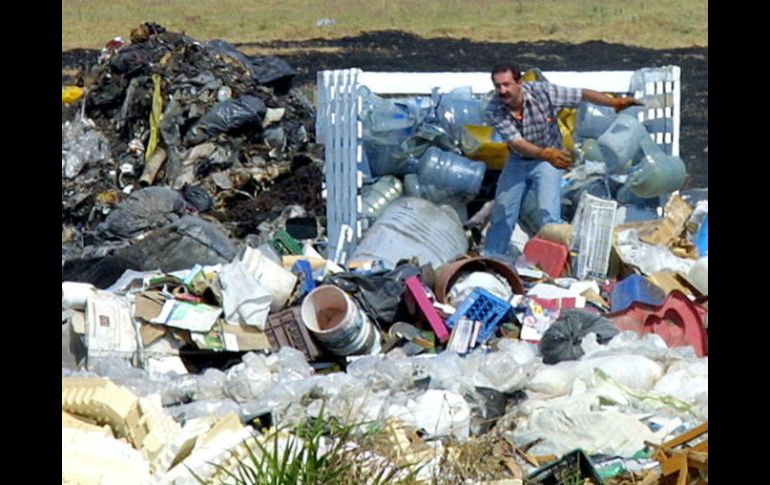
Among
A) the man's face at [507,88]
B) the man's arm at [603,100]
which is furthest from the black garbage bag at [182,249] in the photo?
the man's arm at [603,100]

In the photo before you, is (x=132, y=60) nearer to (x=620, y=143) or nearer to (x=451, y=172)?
(x=451, y=172)

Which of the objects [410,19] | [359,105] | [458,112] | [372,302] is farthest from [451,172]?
[410,19]

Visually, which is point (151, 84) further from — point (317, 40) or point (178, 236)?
point (317, 40)

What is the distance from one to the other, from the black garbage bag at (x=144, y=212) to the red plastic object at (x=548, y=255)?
345 cm

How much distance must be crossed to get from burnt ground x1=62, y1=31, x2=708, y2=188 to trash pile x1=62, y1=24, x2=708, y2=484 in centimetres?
583

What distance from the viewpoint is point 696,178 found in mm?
14211

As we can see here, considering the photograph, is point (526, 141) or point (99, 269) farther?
point (526, 141)

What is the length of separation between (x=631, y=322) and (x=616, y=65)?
1255cm

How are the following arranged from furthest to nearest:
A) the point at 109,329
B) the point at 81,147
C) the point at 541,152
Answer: the point at 81,147 → the point at 541,152 → the point at 109,329

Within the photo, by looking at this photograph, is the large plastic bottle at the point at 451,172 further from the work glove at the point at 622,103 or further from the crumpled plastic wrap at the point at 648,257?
the crumpled plastic wrap at the point at 648,257

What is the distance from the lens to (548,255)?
9484mm

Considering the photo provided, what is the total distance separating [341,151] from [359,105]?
36 cm
